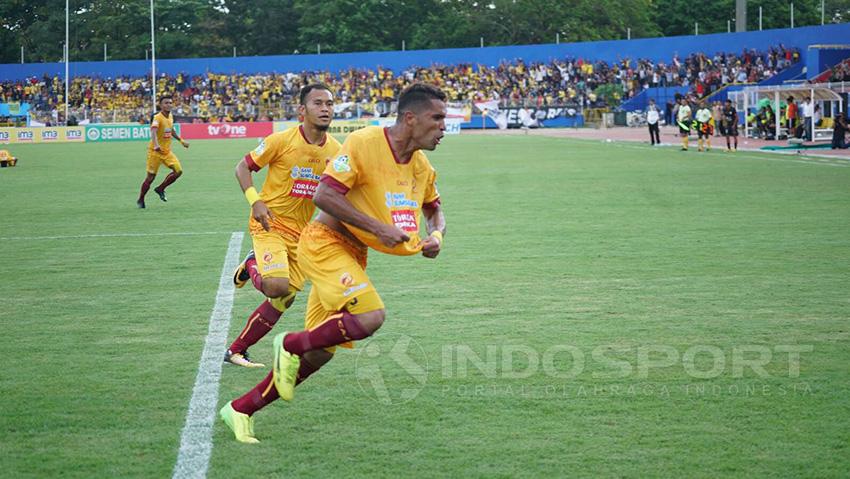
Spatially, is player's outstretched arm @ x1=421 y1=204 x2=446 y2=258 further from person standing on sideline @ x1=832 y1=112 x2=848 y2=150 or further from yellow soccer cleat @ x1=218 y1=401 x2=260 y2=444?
person standing on sideline @ x1=832 y1=112 x2=848 y2=150

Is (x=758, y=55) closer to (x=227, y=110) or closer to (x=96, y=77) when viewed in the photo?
(x=227, y=110)

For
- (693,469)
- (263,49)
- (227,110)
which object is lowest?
(693,469)

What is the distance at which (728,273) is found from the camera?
1122cm

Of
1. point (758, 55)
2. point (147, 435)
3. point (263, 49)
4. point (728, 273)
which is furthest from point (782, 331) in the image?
point (263, 49)

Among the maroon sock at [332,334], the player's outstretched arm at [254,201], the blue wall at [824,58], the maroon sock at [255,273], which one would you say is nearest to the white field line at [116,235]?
the player's outstretched arm at [254,201]

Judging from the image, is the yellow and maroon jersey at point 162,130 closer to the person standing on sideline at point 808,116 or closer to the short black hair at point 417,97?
the short black hair at point 417,97

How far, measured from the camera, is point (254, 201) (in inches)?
296

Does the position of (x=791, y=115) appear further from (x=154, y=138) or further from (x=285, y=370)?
(x=285, y=370)

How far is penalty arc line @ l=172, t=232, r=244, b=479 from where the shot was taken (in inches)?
Answer: 212

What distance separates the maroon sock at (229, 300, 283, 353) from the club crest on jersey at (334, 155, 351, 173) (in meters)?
2.12

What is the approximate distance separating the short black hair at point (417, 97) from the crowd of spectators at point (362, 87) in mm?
60522

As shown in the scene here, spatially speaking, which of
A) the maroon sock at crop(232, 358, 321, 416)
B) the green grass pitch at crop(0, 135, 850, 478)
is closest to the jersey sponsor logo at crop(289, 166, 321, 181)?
the green grass pitch at crop(0, 135, 850, 478)

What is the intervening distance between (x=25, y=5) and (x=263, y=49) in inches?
872

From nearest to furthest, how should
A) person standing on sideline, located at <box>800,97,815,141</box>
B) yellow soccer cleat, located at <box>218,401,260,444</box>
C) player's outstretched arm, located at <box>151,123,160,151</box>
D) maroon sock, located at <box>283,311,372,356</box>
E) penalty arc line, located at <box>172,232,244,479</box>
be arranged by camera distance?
1. penalty arc line, located at <box>172,232,244,479</box>
2. maroon sock, located at <box>283,311,372,356</box>
3. yellow soccer cleat, located at <box>218,401,260,444</box>
4. player's outstretched arm, located at <box>151,123,160,151</box>
5. person standing on sideline, located at <box>800,97,815,141</box>
